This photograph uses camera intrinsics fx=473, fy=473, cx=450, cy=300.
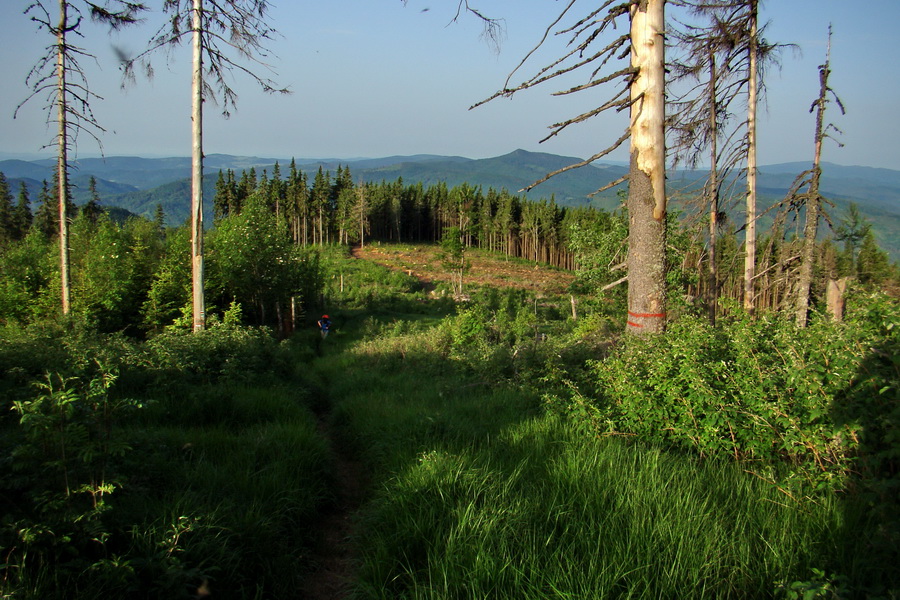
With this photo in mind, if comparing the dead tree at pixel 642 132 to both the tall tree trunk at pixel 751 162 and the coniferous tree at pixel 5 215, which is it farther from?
the coniferous tree at pixel 5 215

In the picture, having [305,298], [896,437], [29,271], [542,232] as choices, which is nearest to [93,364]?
[896,437]

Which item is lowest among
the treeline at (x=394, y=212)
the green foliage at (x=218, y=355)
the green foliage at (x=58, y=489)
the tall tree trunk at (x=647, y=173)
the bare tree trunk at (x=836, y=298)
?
the green foliage at (x=218, y=355)

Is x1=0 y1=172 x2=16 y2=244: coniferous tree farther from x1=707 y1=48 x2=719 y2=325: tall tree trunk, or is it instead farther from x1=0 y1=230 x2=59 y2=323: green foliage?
x1=707 y1=48 x2=719 y2=325: tall tree trunk

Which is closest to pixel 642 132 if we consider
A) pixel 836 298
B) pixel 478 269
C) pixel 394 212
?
pixel 836 298

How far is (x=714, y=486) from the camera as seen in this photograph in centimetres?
325

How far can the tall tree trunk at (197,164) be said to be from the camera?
10.1 m

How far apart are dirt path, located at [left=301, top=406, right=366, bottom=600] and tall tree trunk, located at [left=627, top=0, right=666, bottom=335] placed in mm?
3583

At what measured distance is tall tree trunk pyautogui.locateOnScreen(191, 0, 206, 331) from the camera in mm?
10102

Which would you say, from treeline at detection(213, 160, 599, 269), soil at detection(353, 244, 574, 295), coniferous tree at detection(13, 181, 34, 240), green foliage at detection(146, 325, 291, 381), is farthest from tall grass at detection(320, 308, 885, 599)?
coniferous tree at detection(13, 181, 34, 240)

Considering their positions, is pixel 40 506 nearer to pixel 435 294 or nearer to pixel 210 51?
pixel 210 51

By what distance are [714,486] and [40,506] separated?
4083mm

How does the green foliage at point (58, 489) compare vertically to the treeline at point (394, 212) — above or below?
below

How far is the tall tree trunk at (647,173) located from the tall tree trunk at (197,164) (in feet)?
28.9

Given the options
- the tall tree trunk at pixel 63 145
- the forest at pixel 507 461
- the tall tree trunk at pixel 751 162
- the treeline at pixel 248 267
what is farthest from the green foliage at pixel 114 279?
the tall tree trunk at pixel 751 162
